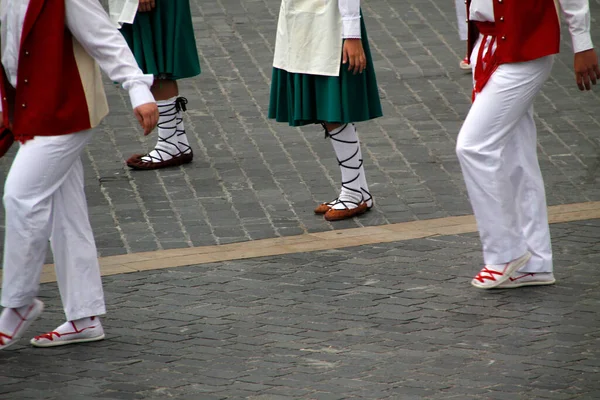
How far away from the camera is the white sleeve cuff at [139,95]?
5117 millimetres

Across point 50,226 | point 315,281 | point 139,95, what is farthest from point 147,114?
point 315,281

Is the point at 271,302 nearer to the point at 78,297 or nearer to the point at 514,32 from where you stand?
the point at 78,297

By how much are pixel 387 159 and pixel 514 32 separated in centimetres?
269

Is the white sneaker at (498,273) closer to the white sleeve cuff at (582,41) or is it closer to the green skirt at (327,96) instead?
the white sleeve cuff at (582,41)

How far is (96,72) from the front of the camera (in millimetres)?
5238

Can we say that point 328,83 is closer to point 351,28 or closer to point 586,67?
point 351,28

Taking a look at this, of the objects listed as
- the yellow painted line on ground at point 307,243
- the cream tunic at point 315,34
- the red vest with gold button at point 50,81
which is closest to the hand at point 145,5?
the cream tunic at point 315,34

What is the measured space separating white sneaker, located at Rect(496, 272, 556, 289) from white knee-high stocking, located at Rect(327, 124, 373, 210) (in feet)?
4.76

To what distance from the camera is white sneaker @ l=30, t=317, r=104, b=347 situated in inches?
211

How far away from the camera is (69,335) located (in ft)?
17.6

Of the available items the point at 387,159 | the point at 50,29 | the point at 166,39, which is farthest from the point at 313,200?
the point at 50,29

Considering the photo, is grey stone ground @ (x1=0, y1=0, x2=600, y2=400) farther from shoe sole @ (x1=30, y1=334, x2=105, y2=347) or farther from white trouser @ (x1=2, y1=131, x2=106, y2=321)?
white trouser @ (x1=2, y1=131, x2=106, y2=321)

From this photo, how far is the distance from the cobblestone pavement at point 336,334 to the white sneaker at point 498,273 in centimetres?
5

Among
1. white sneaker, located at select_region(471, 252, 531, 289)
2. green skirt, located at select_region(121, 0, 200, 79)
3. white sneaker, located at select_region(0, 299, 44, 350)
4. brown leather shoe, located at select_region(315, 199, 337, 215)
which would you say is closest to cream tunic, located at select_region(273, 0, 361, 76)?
brown leather shoe, located at select_region(315, 199, 337, 215)
